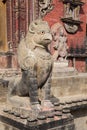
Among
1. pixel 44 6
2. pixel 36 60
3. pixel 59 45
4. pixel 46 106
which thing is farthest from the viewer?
pixel 44 6

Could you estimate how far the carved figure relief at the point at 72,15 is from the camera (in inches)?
508

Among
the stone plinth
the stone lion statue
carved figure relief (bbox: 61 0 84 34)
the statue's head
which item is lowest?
the stone plinth

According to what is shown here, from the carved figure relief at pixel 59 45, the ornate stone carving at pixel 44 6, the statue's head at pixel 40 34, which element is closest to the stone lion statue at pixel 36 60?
the statue's head at pixel 40 34

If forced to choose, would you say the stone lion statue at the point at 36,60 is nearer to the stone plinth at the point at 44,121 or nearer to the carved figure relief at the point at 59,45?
the stone plinth at the point at 44,121

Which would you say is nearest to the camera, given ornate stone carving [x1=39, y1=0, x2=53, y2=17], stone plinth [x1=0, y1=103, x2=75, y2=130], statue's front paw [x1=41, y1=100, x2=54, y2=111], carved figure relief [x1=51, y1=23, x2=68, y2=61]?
stone plinth [x1=0, y1=103, x2=75, y2=130]

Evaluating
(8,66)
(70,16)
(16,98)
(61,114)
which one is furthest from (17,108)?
(70,16)

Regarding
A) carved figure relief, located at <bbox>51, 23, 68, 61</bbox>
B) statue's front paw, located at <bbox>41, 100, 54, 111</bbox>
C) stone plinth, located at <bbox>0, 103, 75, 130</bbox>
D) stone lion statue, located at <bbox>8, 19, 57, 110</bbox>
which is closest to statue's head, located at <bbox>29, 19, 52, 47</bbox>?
stone lion statue, located at <bbox>8, 19, 57, 110</bbox>

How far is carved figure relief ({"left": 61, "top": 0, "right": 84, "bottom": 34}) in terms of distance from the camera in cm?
1289

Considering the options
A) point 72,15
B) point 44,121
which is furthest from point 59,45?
point 72,15

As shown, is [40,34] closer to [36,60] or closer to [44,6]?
[36,60]

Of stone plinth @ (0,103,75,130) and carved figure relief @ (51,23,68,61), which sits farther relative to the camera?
carved figure relief @ (51,23,68,61)

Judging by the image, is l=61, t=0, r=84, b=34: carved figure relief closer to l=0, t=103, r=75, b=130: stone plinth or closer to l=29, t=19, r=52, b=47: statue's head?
l=29, t=19, r=52, b=47: statue's head

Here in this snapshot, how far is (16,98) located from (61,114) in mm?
856

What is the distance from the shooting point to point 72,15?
13242mm
